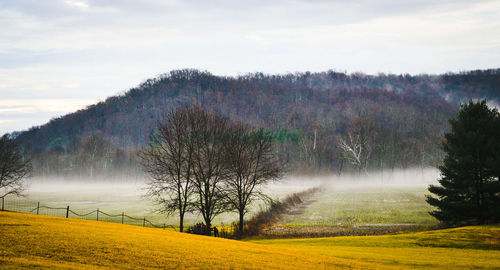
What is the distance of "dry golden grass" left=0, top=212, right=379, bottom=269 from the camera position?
1548cm

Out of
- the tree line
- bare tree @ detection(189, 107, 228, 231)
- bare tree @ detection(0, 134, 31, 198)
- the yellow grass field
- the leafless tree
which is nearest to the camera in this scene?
the yellow grass field

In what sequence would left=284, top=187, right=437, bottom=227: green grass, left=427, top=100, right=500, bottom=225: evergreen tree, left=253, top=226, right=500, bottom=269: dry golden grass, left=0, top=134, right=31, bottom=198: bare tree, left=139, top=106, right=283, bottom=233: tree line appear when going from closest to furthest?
1. left=253, top=226, right=500, bottom=269: dry golden grass
2. left=427, top=100, right=500, bottom=225: evergreen tree
3. left=139, top=106, right=283, bottom=233: tree line
4. left=284, top=187, right=437, bottom=227: green grass
5. left=0, top=134, right=31, bottom=198: bare tree

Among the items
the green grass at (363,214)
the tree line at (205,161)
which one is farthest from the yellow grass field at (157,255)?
the tree line at (205,161)

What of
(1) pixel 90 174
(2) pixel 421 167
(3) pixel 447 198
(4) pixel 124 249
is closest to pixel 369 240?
(3) pixel 447 198

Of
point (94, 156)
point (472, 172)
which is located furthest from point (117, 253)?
point (94, 156)

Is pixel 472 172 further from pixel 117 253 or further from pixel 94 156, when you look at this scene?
pixel 94 156

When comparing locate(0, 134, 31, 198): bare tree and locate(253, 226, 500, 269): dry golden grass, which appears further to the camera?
locate(0, 134, 31, 198): bare tree

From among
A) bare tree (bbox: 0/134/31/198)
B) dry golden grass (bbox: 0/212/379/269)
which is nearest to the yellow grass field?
dry golden grass (bbox: 0/212/379/269)

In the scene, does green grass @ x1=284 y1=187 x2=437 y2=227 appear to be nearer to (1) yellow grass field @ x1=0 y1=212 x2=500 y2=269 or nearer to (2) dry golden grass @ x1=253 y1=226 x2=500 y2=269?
(2) dry golden grass @ x1=253 y1=226 x2=500 y2=269

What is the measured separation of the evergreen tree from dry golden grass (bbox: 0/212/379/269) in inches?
1016

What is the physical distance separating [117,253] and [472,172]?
3902cm

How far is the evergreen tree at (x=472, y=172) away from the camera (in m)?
41.2

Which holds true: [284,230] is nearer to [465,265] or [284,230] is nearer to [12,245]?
[465,265]

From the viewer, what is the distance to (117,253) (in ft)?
56.9
